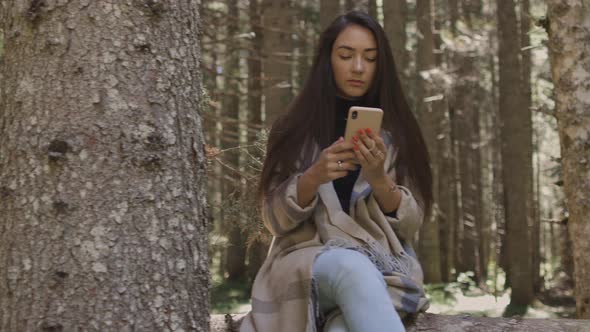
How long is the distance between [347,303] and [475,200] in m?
20.9

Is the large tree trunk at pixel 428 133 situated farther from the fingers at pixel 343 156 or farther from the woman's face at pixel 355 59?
the fingers at pixel 343 156

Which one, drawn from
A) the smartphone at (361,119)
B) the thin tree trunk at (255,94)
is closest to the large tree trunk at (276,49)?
the thin tree trunk at (255,94)

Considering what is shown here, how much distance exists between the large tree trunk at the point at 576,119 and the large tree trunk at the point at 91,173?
133 inches

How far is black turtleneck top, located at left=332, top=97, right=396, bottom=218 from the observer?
11.4ft

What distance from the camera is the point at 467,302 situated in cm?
1275

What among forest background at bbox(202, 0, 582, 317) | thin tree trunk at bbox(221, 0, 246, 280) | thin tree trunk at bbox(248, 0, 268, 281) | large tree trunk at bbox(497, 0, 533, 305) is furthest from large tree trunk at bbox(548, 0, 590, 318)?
large tree trunk at bbox(497, 0, 533, 305)

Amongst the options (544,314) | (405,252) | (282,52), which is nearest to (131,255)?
(405,252)

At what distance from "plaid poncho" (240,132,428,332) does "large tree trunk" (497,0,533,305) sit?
8.84m

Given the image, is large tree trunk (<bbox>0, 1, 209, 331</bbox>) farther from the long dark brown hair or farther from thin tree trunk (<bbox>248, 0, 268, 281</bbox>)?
thin tree trunk (<bbox>248, 0, 268, 281</bbox>)

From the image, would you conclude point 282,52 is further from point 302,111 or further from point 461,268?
point 461,268

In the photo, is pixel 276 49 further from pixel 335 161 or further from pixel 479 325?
pixel 335 161

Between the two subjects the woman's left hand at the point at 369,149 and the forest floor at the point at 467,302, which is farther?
the forest floor at the point at 467,302

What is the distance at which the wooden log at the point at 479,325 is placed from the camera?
3.45m

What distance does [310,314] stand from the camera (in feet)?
10.0
